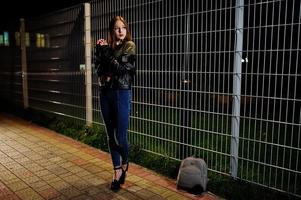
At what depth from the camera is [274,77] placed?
3471 mm

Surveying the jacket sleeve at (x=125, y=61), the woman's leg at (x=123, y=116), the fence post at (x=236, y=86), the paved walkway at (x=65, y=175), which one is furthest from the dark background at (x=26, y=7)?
Answer: the fence post at (x=236, y=86)

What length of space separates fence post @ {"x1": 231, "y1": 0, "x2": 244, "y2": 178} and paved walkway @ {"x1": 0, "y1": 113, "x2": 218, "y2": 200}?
1.93 feet

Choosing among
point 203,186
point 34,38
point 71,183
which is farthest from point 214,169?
point 34,38

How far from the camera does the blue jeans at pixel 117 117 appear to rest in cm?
382

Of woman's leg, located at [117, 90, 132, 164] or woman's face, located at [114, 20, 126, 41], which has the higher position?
woman's face, located at [114, 20, 126, 41]

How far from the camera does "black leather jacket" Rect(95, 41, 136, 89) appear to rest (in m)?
3.75

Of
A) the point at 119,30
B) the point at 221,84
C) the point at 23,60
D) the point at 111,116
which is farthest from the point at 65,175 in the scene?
the point at 23,60

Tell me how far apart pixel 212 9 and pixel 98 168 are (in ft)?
9.36

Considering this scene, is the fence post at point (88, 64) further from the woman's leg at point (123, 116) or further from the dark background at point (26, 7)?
the dark background at point (26, 7)

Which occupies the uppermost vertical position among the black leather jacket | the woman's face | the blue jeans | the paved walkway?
the woman's face

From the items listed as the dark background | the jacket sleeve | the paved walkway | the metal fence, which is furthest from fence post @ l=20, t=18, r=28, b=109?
the dark background

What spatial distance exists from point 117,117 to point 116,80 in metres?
0.47

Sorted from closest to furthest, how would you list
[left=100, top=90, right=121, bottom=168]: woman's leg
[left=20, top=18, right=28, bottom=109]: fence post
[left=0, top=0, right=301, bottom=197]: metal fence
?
[left=0, top=0, right=301, bottom=197]: metal fence < [left=100, top=90, right=121, bottom=168]: woman's leg < [left=20, top=18, right=28, bottom=109]: fence post

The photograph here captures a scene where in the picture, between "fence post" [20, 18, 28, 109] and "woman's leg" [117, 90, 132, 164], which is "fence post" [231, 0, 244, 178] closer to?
"woman's leg" [117, 90, 132, 164]
